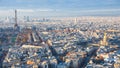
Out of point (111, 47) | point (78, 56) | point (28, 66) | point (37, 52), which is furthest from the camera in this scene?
point (111, 47)

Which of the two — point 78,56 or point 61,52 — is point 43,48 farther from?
point 78,56

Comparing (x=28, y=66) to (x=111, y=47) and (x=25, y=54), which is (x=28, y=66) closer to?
(x=25, y=54)

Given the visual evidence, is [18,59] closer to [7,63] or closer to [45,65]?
[7,63]

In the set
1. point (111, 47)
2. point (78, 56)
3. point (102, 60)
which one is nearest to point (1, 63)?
point (78, 56)

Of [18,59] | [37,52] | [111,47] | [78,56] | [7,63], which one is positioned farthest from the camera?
[111,47]

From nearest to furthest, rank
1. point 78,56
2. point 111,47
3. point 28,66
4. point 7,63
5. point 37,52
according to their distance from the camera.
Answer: point 28,66 < point 7,63 < point 78,56 < point 37,52 < point 111,47

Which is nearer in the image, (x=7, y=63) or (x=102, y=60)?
(x=7, y=63)

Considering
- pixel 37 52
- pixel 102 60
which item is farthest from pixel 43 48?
pixel 102 60

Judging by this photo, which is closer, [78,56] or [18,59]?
[18,59]

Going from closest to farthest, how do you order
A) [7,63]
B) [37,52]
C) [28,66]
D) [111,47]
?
[28,66] < [7,63] < [37,52] < [111,47]
